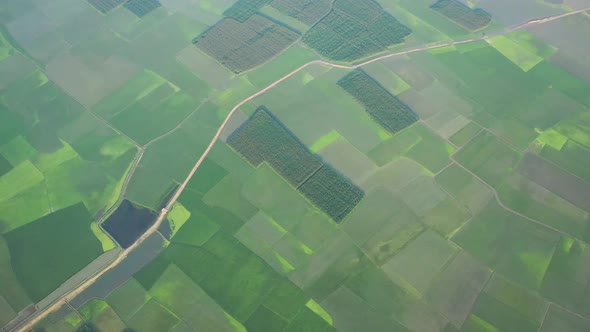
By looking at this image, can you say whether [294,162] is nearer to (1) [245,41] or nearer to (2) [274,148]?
(2) [274,148]

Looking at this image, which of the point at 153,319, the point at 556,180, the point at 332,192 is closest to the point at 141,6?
the point at 332,192

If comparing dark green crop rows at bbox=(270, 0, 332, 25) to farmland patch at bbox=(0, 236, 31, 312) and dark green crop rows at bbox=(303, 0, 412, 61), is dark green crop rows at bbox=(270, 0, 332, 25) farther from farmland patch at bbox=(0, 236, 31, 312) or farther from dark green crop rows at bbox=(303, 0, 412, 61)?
farmland patch at bbox=(0, 236, 31, 312)

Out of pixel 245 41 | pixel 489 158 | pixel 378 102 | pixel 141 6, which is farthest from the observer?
pixel 141 6

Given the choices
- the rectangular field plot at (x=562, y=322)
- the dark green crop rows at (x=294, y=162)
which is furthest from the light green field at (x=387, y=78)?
the rectangular field plot at (x=562, y=322)

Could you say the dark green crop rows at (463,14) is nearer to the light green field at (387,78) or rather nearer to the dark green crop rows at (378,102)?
the light green field at (387,78)

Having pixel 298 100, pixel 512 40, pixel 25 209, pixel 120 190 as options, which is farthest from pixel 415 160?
pixel 25 209

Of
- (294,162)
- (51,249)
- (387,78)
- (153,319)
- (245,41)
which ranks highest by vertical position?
(245,41)

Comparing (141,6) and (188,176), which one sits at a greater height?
(141,6)

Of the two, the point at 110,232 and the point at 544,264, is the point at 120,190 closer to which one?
the point at 110,232
